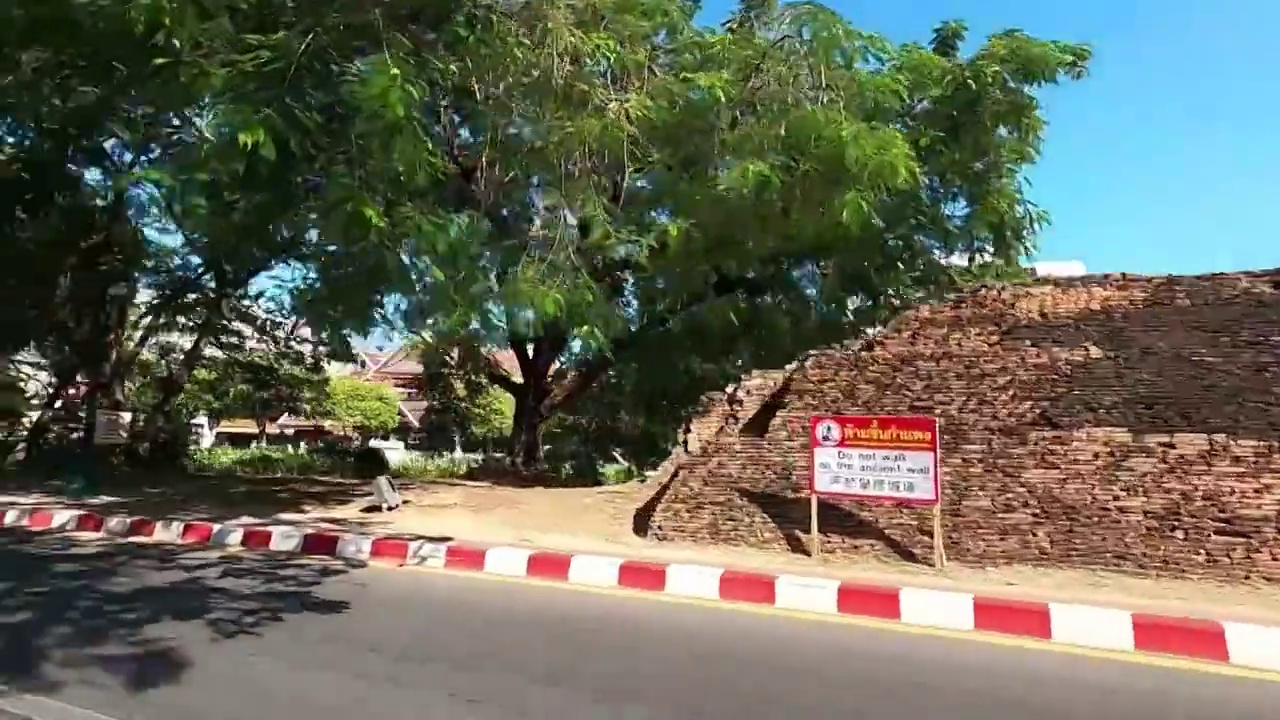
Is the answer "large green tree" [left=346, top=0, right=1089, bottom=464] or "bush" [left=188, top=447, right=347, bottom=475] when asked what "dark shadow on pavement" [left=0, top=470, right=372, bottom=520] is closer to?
"bush" [left=188, top=447, right=347, bottom=475]

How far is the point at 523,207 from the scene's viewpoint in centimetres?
1164

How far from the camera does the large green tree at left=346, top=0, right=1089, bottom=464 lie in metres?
9.76

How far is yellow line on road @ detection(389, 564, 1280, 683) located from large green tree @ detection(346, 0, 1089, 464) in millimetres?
2603

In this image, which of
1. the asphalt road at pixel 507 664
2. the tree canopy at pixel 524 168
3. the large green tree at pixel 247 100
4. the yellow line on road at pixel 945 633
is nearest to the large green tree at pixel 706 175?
the tree canopy at pixel 524 168

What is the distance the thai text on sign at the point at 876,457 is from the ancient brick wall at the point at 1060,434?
760 mm

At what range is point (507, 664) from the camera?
610cm

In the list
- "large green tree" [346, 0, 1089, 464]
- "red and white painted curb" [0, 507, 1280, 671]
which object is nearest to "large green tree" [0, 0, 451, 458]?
"large green tree" [346, 0, 1089, 464]

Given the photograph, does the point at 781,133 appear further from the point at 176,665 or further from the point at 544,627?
the point at 176,665

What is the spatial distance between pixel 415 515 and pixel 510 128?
5.22 metres

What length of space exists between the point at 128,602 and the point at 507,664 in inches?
128

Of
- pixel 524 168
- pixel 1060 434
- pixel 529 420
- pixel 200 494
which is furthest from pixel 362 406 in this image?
pixel 1060 434

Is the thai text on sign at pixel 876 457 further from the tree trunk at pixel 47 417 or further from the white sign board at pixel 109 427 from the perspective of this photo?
the tree trunk at pixel 47 417

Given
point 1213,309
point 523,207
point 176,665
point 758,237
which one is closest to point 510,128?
point 523,207

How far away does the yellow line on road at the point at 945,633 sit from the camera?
6301 mm
